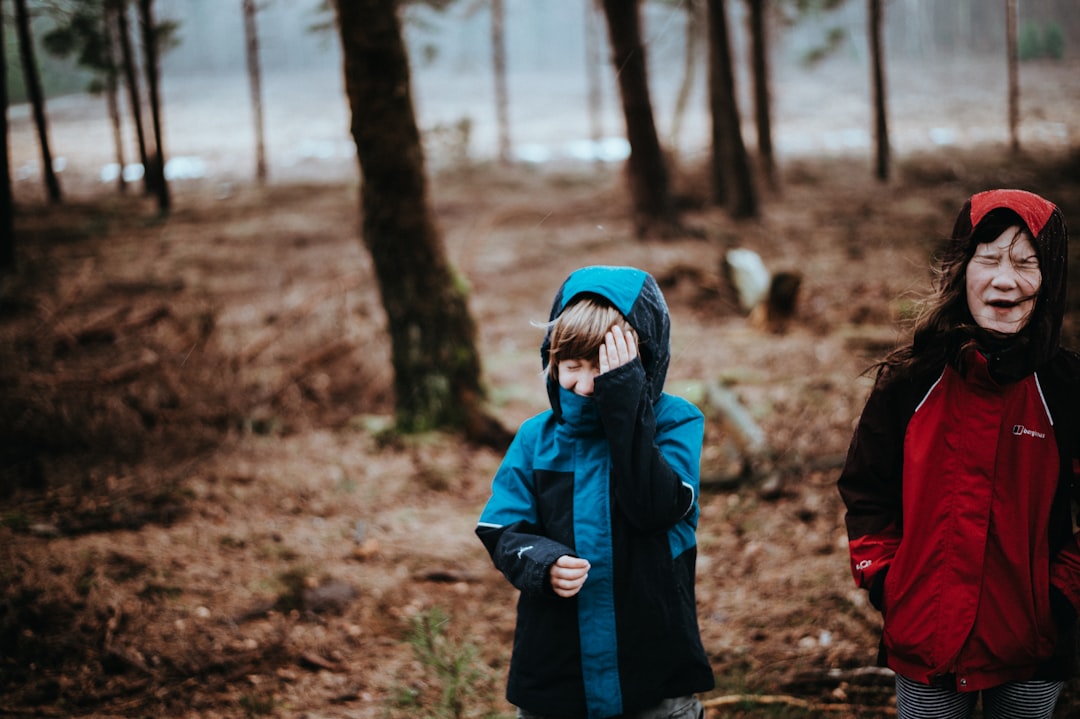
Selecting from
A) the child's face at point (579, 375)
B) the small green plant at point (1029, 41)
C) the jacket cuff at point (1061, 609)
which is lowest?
the jacket cuff at point (1061, 609)

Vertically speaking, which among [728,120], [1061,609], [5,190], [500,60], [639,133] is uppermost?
[500,60]

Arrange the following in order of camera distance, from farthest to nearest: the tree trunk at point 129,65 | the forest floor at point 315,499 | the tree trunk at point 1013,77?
the tree trunk at point 1013,77 < the tree trunk at point 129,65 < the forest floor at point 315,499

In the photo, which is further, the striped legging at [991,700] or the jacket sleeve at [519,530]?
the striped legging at [991,700]

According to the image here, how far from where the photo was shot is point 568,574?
1957mm

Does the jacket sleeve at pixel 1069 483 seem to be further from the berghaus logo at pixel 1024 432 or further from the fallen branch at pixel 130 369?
the fallen branch at pixel 130 369

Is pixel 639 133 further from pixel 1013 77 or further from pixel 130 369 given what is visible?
pixel 1013 77

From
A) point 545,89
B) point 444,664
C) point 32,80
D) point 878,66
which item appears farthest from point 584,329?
point 545,89

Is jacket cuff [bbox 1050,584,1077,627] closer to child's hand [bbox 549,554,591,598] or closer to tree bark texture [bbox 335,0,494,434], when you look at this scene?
child's hand [bbox 549,554,591,598]

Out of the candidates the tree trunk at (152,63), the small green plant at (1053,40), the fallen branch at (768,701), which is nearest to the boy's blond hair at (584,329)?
the fallen branch at (768,701)

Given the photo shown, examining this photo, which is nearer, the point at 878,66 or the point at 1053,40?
the point at 1053,40

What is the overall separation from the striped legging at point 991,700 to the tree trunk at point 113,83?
1089 centimetres

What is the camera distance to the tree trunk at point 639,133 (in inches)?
497

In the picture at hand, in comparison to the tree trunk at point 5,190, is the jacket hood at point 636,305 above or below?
below

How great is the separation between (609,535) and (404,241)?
4.36 metres
